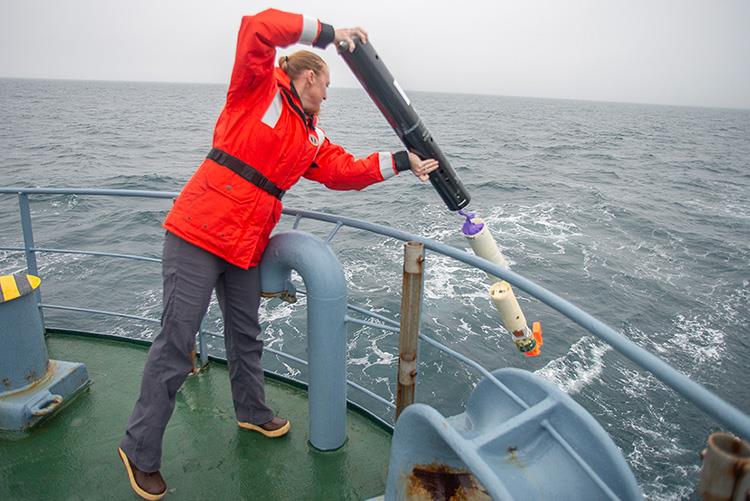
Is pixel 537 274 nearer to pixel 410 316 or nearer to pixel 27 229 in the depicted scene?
pixel 410 316

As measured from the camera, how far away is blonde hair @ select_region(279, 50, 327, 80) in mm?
2164

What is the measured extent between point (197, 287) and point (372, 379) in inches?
214

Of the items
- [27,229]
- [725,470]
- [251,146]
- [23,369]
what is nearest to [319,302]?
[251,146]

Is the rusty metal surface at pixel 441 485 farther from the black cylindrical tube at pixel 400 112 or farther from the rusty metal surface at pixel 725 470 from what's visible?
the black cylindrical tube at pixel 400 112

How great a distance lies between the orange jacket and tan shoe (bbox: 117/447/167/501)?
1.12 meters

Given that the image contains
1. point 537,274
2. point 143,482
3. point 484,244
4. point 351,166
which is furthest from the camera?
point 537,274

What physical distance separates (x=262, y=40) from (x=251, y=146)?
42 cm

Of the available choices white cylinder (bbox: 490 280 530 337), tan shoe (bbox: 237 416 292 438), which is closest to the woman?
→ tan shoe (bbox: 237 416 292 438)

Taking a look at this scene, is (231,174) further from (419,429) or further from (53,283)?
(53,283)

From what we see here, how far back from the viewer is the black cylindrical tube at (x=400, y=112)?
229 centimetres

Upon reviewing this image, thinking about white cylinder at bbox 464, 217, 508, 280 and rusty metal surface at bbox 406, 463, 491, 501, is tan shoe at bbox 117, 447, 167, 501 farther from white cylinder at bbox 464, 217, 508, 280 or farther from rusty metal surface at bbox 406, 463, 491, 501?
white cylinder at bbox 464, 217, 508, 280

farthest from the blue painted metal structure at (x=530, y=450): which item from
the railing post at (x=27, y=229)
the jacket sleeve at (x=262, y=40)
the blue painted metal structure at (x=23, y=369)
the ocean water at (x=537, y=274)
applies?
the ocean water at (x=537, y=274)

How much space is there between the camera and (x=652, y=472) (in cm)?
586

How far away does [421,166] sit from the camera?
2.51 metres
